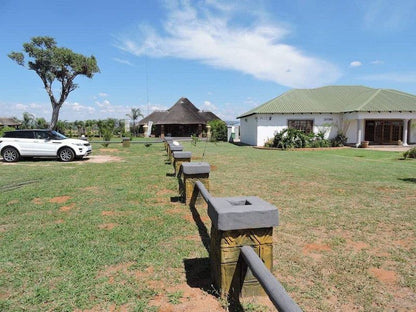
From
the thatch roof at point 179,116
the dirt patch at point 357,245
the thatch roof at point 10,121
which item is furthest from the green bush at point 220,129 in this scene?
the thatch roof at point 10,121

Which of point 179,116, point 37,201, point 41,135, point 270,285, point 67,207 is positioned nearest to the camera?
point 270,285

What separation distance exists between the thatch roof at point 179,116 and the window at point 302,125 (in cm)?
1906

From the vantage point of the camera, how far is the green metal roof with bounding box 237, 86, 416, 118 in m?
24.5

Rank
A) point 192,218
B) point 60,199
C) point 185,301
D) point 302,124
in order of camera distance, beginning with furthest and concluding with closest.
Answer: point 302,124, point 60,199, point 192,218, point 185,301

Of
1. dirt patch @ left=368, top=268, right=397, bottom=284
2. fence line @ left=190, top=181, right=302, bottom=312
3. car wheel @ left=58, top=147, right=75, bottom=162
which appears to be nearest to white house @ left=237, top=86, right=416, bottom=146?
car wheel @ left=58, top=147, right=75, bottom=162

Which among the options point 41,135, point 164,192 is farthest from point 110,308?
point 41,135

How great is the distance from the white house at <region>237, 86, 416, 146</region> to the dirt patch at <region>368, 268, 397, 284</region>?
21700mm

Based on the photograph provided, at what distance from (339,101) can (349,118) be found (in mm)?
4099

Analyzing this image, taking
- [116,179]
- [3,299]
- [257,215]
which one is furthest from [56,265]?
[116,179]

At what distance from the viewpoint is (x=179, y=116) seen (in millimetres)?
42500

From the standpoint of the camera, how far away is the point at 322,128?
999 inches

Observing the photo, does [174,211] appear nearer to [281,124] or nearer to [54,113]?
[281,124]

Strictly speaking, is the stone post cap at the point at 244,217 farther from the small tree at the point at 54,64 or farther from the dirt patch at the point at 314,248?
the small tree at the point at 54,64

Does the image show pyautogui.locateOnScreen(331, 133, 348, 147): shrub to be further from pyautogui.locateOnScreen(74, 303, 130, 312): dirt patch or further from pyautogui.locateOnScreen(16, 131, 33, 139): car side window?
pyautogui.locateOnScreen(74, 303, 130, 312): dirt patch
